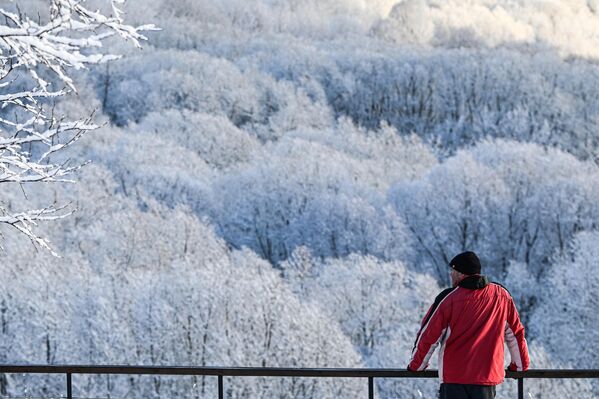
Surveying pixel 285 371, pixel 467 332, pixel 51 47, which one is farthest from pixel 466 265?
pixel 51 47

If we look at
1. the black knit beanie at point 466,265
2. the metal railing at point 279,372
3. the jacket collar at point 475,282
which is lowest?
the metal railing at point 279,372

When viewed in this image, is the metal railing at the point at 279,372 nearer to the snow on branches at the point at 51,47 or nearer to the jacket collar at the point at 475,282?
the jacket collar at the point at 475,282

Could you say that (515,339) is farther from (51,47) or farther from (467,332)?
(51,47)

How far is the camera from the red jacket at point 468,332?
5.18 metres

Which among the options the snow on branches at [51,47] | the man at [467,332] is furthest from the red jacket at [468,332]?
the snow on branches at [51,47]

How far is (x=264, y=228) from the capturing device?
235ft

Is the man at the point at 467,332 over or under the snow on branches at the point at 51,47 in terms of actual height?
under

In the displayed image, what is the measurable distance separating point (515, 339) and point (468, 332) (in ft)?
1.59

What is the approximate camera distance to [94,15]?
→ 5219mm

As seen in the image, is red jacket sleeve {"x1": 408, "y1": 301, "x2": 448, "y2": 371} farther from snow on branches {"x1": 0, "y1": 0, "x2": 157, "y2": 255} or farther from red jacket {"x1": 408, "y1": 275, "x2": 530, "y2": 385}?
snow on branches {"x1": 0, "y1": 0, "x2": 157, "y2": 255}

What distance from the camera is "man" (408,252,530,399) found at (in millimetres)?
5188

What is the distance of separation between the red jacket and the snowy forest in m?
2.57

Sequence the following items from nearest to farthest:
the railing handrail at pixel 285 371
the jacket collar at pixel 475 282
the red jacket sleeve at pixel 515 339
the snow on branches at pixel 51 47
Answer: the snow on branches at pixel 51 47 → the jacket collar at pixel 475 282 → the red jacket sleeve at pixel 515 339 → the railing handrail at pixel 285 371

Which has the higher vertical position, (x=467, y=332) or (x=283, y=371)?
(x=467, y=332)
